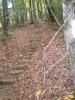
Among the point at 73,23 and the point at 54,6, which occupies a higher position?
the point at 54,6

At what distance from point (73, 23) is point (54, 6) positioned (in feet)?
35.7

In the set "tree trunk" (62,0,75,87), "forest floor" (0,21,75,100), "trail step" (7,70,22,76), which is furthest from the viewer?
"trail step" (7,70,22,76)

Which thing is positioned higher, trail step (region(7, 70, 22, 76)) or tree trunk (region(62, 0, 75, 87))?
tree trunk (region(62, 0, 75, 87))

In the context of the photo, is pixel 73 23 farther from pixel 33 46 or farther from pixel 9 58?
pixel 33 46

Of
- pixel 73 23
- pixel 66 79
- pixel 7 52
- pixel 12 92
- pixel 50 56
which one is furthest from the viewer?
pixel 7 52

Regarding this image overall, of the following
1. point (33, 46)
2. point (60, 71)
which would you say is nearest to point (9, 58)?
point (33, 46)

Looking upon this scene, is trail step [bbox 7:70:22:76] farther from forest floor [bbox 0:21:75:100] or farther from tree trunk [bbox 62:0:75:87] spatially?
tree trunk [bbox 62:0:75:87]

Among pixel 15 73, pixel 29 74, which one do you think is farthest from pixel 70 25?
pixel 15 73

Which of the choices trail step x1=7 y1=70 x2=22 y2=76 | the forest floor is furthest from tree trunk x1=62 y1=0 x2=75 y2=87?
trail step x1=7 y1=70 x2=22 y2=76

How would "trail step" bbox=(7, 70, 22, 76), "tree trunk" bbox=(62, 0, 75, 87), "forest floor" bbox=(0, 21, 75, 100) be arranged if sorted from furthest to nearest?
1. "trail step" bbox=(7, 70, 22, 76)
2. "forest floor" bbox=(0, 21, 75, 100)
3. "tree trunk" bbox=(62, 0, 75, 87)

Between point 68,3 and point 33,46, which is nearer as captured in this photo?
point 68,3

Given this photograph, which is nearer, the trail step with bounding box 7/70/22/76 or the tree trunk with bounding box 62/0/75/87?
the tree trunk with bounding box 62/0/75/87

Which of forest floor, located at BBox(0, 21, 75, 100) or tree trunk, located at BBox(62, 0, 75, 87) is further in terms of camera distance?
forest floor, located at BBox(0, 21, 75, 100)

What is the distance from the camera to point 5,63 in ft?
26.6
